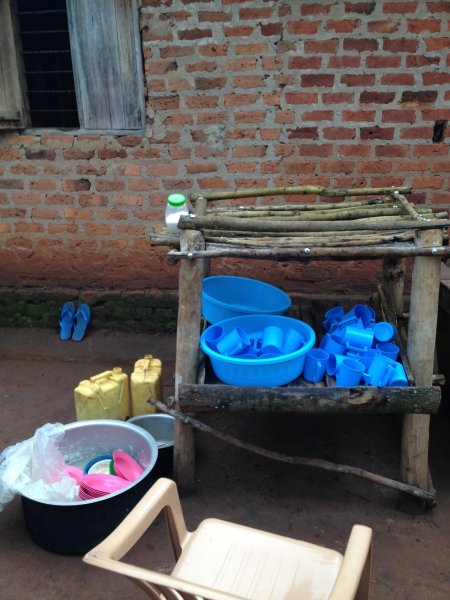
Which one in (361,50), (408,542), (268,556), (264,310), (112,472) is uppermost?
(361,50)

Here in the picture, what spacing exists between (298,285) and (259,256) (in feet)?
6.34

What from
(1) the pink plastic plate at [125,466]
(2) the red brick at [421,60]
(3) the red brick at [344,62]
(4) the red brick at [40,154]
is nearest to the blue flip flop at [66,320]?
(4) the red brick at [40,154]

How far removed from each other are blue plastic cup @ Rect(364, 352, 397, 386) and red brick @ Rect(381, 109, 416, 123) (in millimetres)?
2018

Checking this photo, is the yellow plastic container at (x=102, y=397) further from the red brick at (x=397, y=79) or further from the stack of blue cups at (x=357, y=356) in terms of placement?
the red brick at (x=397, y=79)

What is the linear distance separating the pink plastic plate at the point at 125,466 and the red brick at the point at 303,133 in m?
2.40

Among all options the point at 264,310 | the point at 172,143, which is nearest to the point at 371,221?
the point at 264,310

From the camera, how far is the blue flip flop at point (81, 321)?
172 inches

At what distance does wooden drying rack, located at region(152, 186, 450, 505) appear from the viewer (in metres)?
2.37

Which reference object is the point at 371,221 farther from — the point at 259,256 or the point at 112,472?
the point at 112,472

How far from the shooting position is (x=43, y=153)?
4.14 m

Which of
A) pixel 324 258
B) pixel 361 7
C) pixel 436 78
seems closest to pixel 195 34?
pixel 361 7

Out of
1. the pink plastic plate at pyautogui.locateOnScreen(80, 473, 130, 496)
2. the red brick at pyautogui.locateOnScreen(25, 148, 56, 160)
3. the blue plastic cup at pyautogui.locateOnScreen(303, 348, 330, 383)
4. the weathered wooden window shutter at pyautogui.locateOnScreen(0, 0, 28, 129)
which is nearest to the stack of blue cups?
the blue plastic cup at pyautogui.locateOnScreen(303, 348, 330, 383)

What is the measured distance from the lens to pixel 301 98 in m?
3.80

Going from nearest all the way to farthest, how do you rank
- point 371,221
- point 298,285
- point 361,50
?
point 371,221
point 361,50
point 298,285
